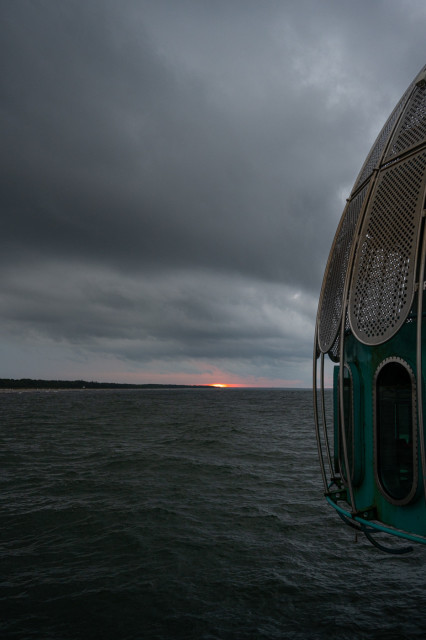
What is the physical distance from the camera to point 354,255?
5996 mm

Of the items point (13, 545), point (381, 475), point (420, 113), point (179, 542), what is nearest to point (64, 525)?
point (13, 545)

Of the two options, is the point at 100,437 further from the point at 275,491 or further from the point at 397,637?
the point at 397,637

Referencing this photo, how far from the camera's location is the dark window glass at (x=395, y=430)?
17.7 feet

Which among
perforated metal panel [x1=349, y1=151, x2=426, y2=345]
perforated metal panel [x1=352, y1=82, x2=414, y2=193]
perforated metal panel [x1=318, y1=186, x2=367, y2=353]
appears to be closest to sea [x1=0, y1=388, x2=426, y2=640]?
perforated metal panel [x1=318, y1=186, x2=367, y2=353]

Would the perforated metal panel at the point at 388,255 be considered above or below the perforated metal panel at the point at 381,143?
below

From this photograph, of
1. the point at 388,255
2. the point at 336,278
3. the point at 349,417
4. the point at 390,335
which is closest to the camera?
the point at 390,335

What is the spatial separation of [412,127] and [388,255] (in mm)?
2071

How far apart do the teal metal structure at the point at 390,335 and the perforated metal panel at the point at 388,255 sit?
1cm

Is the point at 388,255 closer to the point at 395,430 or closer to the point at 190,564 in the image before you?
the point at 395,430

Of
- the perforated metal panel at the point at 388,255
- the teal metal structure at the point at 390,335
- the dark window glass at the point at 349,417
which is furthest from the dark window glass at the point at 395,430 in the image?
the perforated metal panel at the point at 388,255

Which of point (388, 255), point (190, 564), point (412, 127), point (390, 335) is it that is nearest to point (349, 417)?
point (390, 335)

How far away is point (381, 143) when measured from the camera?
667cm

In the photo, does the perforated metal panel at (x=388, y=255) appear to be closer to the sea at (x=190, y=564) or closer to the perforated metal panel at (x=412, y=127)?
the perforated metal panel at (x=412, y=127)

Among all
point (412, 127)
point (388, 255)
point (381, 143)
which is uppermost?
point (381, 143)
